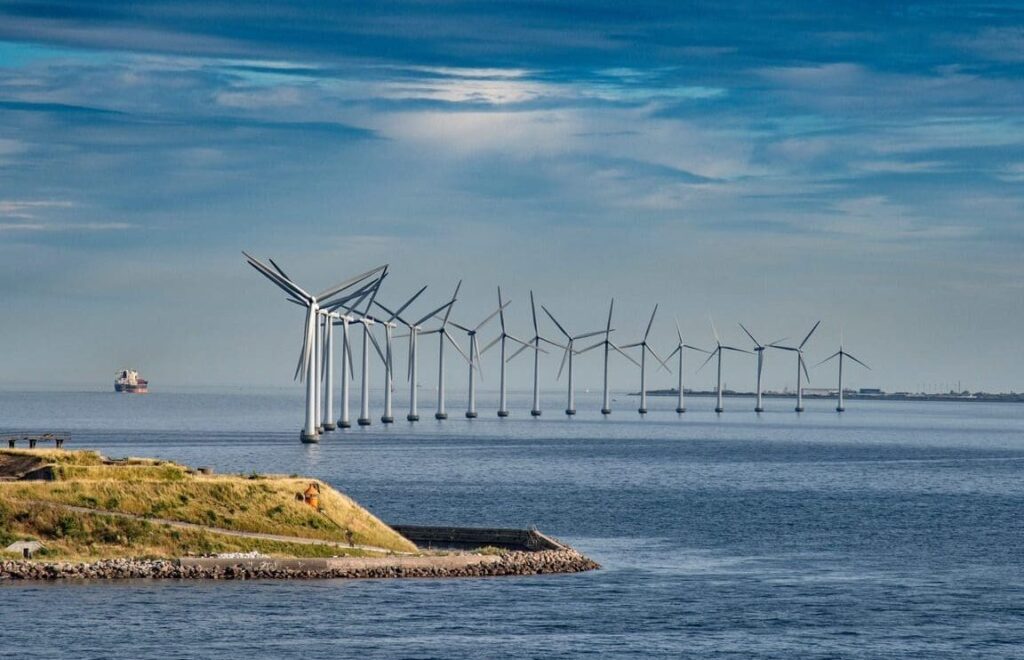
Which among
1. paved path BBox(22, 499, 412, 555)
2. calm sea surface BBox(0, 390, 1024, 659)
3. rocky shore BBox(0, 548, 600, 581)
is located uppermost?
paved path BBox(22, 499, 412, 555)

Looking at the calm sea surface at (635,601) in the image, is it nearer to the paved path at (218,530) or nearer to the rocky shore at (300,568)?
the rocky shore at (300,568)

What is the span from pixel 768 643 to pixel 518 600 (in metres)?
12.7

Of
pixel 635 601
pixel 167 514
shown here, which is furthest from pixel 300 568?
pixel 635 601

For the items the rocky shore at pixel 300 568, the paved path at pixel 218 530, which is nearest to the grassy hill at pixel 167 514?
the paved path at pixel 218 530

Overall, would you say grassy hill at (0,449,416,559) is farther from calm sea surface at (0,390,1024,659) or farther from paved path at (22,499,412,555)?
calm sea surface at (0,390,1024,659)

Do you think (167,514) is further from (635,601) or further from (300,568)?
(635,601)

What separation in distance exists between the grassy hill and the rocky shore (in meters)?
2.03

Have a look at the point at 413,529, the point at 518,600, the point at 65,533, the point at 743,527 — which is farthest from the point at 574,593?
the point at 743,527

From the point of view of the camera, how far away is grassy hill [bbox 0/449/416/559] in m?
81.8

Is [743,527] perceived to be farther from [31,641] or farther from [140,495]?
[31,641]

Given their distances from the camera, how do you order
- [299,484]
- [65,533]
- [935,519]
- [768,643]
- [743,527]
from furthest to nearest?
[935,519] < [743,527] < [299,484] < [65,533] < [768,643]

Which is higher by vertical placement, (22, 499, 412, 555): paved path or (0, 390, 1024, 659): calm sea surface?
(22, 499, 412, 555): paved path

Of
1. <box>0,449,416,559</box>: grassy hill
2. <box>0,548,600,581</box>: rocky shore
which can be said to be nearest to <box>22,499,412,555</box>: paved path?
<box>0,449,416,559</box>: grassy hill

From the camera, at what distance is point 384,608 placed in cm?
7338
